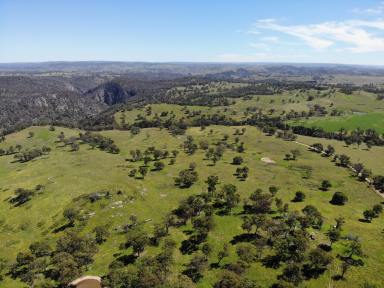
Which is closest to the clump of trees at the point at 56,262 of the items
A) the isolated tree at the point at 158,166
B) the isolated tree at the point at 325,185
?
the isolated tree at the point at 158,166

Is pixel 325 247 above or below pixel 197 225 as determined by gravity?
below

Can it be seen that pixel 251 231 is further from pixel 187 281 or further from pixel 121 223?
pixel 121 223

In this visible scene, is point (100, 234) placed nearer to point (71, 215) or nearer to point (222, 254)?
point (71, 215)

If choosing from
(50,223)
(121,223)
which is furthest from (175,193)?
(50,223)

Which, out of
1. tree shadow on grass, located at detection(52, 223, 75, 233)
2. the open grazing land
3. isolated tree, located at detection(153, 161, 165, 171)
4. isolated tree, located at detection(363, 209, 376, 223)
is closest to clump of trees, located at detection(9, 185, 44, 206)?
the open grazing land

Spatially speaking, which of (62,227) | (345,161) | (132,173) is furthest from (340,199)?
(62,227)

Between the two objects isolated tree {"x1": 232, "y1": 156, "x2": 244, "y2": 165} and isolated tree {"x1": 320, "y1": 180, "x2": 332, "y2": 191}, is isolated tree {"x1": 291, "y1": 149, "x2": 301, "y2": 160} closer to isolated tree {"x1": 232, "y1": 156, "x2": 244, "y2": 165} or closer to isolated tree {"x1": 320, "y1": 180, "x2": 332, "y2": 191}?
isolated tree {"x1": 232, "y1": 156, "x2": 244, "y2": 165}

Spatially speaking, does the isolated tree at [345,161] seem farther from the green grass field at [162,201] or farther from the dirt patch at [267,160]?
the dirt patch at [267,160]

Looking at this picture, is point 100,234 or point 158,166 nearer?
point 100,234
